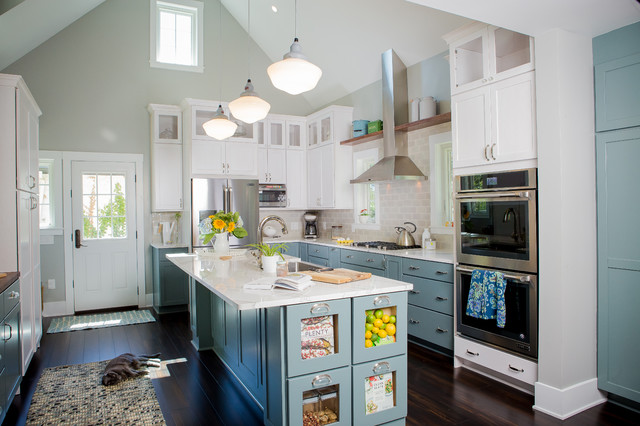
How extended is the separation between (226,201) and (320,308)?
374 cm

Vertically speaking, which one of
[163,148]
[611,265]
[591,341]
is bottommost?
[591,341]

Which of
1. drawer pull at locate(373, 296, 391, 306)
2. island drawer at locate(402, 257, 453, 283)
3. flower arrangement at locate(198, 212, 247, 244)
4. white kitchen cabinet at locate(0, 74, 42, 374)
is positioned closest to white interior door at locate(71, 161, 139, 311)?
white kitchen cabinet at locate(0, 74, 42, 374)

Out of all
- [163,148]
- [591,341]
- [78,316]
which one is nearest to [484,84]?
[591,341]

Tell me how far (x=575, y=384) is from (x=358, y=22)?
4.14 m

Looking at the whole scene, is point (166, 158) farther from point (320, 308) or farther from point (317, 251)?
point (320, 308)

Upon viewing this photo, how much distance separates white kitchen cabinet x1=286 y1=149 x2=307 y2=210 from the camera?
654 centimetres

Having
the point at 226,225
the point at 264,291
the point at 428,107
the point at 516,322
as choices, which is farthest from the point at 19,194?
the point at 516,322

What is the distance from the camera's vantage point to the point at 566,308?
9.12ft

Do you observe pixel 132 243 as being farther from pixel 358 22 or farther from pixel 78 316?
pixel 358 22

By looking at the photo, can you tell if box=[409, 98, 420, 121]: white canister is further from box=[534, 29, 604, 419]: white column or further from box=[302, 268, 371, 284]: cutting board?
box=[302, 268, 371, 284]: cutting board

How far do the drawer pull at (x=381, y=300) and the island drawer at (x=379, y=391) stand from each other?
0.33m

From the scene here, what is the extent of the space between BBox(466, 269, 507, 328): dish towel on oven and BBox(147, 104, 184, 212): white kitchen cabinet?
420cm

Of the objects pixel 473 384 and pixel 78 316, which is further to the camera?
pixel 78 316

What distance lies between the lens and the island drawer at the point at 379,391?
2.42 m
